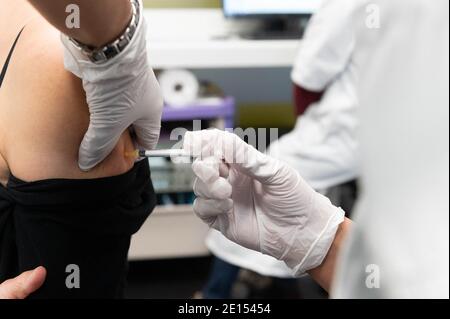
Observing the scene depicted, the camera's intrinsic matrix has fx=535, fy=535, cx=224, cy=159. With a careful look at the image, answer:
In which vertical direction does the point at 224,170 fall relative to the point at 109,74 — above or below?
below

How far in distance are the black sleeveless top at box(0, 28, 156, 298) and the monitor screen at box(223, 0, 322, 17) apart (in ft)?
4.54

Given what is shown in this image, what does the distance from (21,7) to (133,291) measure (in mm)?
1345

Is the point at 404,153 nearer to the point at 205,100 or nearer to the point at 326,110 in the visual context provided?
the point at 326,110

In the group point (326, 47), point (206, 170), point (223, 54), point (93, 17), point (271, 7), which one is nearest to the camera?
point (93, 17)

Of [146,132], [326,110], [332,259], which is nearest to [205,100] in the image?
[326,110]

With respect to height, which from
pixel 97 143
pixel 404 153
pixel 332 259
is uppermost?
pixel 404 153

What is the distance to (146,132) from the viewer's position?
883 millimetres

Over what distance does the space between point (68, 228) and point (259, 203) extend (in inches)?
12.0

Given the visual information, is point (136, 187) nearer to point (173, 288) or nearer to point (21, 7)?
point (21, 7)

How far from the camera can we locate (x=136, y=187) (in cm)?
91

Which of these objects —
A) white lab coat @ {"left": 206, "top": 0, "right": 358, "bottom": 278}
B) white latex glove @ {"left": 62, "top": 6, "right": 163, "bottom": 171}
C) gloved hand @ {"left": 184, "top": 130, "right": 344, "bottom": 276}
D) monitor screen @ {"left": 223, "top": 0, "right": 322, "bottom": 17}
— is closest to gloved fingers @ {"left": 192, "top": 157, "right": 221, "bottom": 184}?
gloved hand @ {"left": 184, "top": 130, "right": 344, "bottom": 276}

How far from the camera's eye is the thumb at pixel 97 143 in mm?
766

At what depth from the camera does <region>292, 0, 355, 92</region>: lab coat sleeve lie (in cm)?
159
